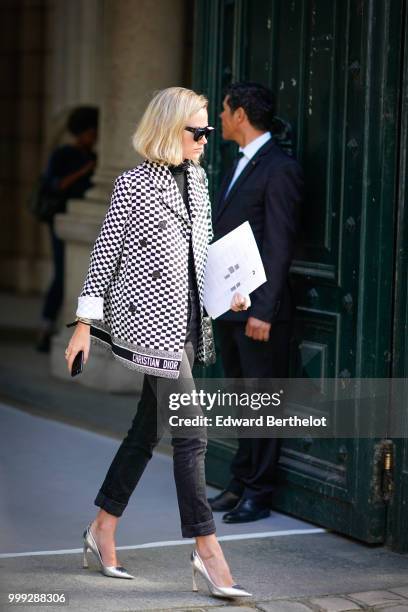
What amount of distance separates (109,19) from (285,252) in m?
3.73

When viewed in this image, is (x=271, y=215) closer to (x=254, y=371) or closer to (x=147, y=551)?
(x=254, y=371)

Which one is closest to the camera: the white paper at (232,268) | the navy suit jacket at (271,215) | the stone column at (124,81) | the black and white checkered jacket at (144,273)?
the black and white checkered jacket at (144,273)

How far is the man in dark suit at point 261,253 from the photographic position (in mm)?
6125

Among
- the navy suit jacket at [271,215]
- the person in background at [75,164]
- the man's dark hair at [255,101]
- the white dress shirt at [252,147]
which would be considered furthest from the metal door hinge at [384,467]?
the person in background at [75,164]

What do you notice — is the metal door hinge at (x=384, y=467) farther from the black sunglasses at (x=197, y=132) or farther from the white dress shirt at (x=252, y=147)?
the black sunglasses at (x=197, y=132)

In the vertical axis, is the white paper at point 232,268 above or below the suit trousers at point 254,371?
above

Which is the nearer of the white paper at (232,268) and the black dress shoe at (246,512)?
the white paper at (232,268)

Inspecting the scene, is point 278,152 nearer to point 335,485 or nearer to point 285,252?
point 285,252

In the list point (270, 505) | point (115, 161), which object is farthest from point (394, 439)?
point (115, 161)

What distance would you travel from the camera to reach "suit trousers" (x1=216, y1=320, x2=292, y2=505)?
628 centimetres

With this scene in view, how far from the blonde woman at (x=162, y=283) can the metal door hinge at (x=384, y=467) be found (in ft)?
3.28

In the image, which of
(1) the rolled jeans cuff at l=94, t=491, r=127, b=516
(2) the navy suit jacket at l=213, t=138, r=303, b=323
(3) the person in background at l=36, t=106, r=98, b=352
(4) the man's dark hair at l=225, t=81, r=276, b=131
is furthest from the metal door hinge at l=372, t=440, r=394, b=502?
(3) the person in background at l=36, t=106, r=98, b=352

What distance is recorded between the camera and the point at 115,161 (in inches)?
377

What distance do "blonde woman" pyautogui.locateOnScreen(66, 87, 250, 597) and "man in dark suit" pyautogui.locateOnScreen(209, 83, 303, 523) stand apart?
920 mm
